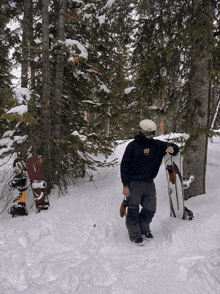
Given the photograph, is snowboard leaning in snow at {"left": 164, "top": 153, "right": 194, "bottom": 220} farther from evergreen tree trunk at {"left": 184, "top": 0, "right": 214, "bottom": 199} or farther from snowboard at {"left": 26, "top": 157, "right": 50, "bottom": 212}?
snowboard at {"left": 26, "top": 157, "right": 50, "bottom": 212}

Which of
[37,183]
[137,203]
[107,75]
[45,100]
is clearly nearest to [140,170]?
[137,203]

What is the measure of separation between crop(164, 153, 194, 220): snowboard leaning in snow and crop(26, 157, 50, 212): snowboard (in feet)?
10.4

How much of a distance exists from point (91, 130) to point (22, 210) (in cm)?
294

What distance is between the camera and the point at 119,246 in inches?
138

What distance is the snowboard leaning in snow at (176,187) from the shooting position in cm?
411

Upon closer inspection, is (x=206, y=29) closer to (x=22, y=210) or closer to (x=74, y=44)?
(x=74, y=44)

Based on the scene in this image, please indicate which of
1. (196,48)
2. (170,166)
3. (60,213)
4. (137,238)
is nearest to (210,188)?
(170,166)

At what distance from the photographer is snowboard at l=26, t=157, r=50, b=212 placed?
17.3ft

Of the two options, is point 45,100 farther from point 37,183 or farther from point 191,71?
point 191,71

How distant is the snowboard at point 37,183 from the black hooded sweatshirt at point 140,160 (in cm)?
275

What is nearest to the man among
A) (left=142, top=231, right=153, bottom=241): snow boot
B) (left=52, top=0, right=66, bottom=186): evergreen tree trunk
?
(left=142, top=231, right=153, bottom=241): snow boot

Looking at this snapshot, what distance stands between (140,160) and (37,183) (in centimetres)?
306

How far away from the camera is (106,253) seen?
10.8 ft

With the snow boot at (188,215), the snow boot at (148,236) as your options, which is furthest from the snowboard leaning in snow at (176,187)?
the snow boot at (148,236)
